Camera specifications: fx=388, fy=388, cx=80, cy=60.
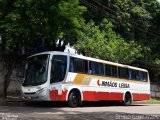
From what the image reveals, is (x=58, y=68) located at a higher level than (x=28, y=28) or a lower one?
lower

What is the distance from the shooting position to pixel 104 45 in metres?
31.2

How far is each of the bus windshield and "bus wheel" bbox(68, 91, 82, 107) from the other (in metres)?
2.13

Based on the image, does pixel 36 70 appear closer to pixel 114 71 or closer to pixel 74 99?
pixel 74 99

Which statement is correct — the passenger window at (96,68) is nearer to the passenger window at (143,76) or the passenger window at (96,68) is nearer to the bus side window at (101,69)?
the bus side window at (101,69)

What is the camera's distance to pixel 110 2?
33906 mm

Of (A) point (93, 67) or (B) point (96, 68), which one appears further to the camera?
(B) point (96, 68)

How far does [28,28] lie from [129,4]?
743 inches

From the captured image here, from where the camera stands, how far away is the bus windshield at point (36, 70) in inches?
830

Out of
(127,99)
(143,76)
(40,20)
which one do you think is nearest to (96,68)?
(127,99)

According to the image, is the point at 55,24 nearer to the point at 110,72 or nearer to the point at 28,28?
the point at 28,28

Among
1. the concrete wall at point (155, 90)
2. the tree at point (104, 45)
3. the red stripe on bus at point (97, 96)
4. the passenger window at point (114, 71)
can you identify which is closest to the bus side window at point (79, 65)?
the red stripe on bus at point (97, 96)

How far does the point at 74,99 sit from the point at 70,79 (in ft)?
4.21

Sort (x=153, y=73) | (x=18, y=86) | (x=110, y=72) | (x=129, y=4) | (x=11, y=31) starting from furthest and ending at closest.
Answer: (x=153, y=73) < (x=129, y=4) < (x=18, y=86) < (x=110, y=72) < (x=11, y=31)

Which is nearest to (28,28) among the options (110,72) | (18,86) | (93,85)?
(93,85)
